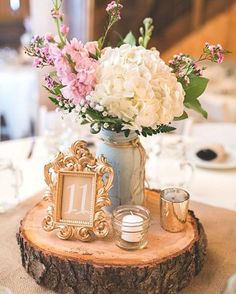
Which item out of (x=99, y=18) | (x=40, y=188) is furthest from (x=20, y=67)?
(x=40, y=188)

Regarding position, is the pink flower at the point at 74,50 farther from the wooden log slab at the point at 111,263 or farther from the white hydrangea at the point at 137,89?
the wooden log slab at the point at 111,263

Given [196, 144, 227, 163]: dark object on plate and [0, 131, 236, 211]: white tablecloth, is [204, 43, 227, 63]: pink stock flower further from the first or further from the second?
[196, 144, 227, 163]: dark object on plate

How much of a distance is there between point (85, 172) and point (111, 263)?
212 millimetres

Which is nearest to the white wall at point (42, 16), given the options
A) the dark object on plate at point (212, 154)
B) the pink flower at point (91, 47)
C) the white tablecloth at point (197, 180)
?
the white tablecloth at point (197, 180)

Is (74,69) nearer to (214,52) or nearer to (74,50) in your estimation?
(74,50)

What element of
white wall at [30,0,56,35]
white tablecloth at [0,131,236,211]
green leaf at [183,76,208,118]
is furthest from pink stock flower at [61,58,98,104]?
white wall at [30,0,56,35]

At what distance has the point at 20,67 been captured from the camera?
382 centimetres

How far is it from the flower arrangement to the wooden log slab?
274mm

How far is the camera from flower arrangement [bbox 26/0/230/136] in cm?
93

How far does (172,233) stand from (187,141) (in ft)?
3.06

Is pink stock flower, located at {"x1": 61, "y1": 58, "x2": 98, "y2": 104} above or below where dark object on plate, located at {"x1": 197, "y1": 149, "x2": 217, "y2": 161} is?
above

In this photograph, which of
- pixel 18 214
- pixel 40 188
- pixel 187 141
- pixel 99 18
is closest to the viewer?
pixel 18 214

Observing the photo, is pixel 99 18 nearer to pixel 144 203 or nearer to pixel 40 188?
pixel 40 188

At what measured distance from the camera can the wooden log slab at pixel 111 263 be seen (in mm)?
943
